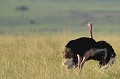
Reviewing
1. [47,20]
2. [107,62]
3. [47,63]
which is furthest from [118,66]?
[47,20]

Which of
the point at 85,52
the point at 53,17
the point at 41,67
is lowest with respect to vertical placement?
the point at 53,17

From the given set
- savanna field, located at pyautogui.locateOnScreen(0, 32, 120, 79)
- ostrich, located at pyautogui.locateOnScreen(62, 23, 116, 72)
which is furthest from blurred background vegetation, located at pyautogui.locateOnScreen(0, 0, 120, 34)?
ostrich, located at pyautogui.locateOnScreen(62, 23, 116, 72)

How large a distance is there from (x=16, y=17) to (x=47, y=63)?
57.6 metres

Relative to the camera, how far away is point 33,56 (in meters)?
10.5

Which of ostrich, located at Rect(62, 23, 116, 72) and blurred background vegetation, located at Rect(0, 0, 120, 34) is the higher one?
ostrich, located at Rect(62, 23, 116, 72)

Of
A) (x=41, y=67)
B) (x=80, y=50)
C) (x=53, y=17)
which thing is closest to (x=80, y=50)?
(x=80, y=50)

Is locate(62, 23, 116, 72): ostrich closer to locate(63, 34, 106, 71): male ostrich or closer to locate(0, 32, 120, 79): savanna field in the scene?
locate(63, 34, 106, 71): male ostrich

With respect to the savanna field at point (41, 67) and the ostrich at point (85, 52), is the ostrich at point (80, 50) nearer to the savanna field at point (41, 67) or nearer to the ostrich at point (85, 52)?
the ostrich at point (85, 52)

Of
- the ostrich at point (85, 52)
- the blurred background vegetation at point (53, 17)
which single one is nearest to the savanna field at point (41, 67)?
the ostrich at point (85, 52)

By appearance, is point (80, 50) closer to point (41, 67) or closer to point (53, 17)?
point (41, 67)

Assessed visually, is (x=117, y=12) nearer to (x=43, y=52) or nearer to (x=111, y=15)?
(x=111, y=15)

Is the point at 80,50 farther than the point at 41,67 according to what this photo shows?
No

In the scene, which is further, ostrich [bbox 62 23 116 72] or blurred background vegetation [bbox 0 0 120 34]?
blurred background vegetation [bbox 0 0 120 34]

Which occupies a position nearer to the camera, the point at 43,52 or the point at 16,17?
the point at 43,52
